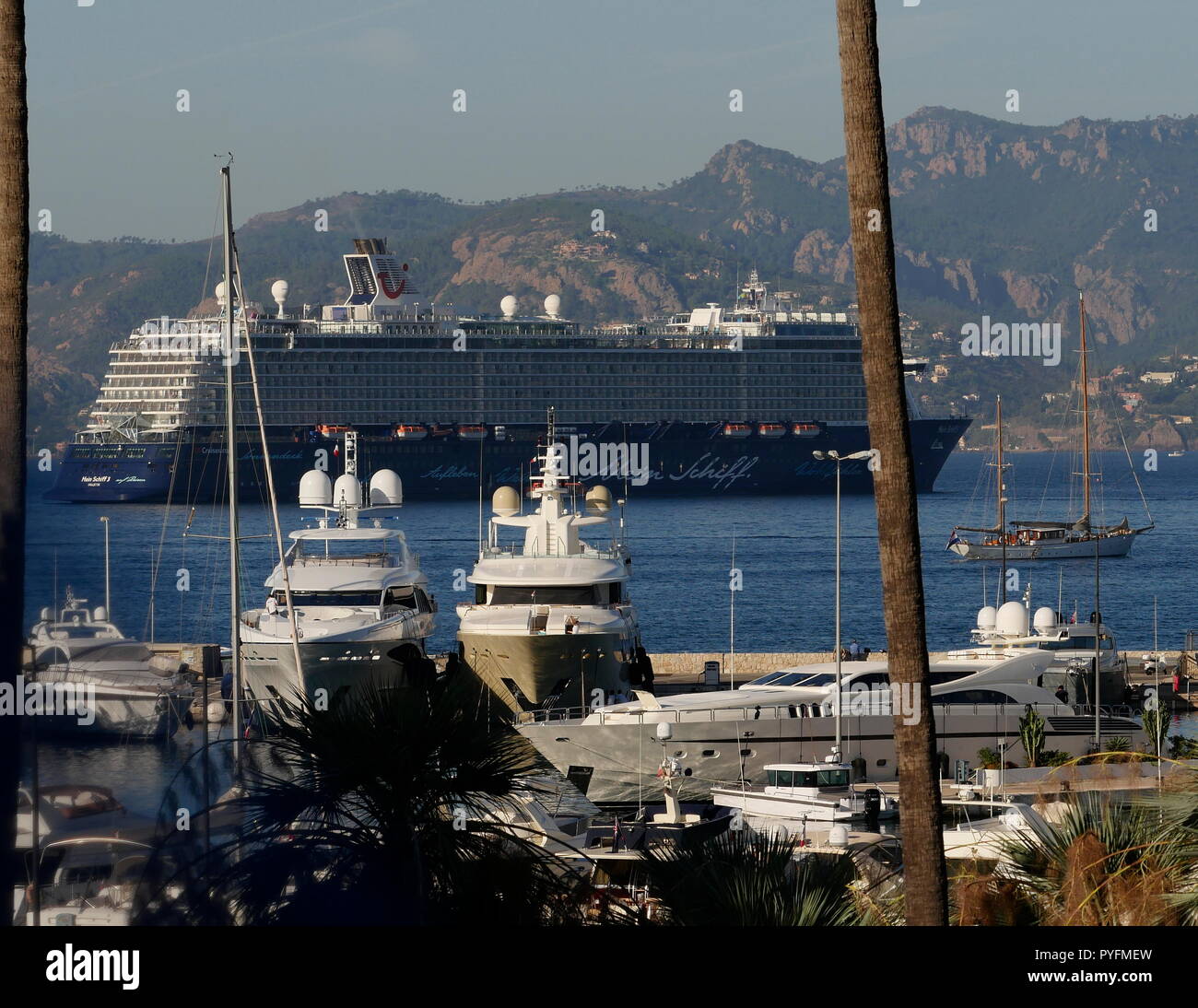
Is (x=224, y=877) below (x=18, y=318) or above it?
below

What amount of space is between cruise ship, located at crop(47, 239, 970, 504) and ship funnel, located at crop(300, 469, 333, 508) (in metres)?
76.5

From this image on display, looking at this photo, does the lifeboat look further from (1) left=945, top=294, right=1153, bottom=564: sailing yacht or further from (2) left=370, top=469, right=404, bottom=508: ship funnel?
(2) left=370, top=469, right=404, bottom=508: ship funnel

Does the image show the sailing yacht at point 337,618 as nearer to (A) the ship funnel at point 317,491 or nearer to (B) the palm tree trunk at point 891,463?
(A) the ship funnel at point 317,491

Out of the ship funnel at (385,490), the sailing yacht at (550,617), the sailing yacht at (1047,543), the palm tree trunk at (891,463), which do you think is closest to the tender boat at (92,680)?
the palm tree trunk at (891,463)

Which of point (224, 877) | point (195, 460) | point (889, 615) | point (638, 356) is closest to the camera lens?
point (224, 877)

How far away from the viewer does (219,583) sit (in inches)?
2313

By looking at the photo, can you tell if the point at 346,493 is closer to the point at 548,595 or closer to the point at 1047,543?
the point at 548,595

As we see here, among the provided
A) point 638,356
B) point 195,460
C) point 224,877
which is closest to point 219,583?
point 195,460

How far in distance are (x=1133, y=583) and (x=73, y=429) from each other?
69.6 metres

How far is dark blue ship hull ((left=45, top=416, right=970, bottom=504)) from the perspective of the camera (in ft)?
338

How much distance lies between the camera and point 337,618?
26391 mm

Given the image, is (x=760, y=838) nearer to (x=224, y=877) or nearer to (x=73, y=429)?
(x=224, y=877)

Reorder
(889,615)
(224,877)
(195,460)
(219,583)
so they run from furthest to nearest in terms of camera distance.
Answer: (195,460) < (219,583) < (889,615) < (224,877)

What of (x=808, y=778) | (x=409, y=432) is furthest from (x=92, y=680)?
(x=409, y=432)
